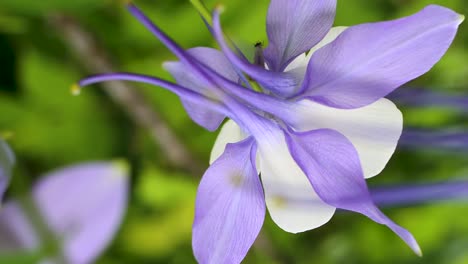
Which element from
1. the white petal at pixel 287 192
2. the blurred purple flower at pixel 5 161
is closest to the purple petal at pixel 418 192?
the white petal at pixel 287 192

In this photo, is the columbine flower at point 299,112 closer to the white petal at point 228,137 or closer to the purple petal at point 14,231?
the white petal at point 228,137

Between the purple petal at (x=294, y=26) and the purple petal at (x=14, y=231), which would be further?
the purple petal at (x=14, y=231)

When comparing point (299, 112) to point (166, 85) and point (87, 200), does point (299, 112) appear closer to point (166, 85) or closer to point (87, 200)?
point (166, 85)

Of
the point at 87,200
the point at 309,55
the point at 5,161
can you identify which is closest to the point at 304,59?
the point at 309,55

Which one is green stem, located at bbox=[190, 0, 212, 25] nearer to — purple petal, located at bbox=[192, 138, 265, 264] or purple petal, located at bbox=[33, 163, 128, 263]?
purple petal, located at bbox=[192, 138, 265, 264]

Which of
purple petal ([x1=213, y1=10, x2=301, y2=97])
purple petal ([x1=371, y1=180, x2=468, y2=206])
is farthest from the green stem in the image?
purple petal ([x1=371, y1=180, x2=468, y2=206])

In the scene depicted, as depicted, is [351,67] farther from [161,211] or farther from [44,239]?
[161,211]
